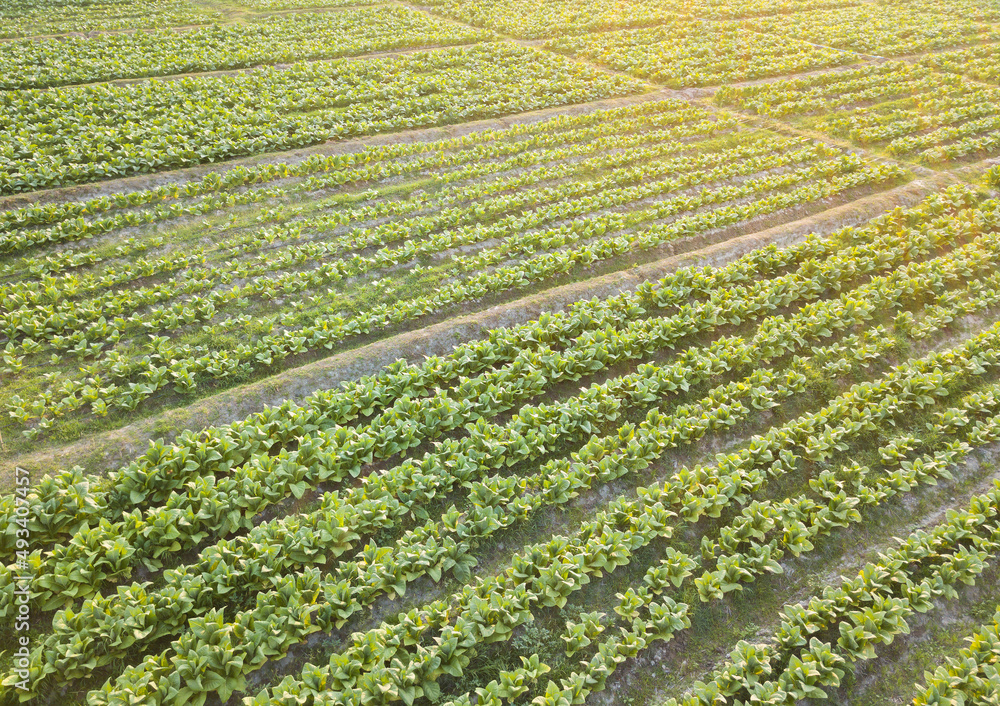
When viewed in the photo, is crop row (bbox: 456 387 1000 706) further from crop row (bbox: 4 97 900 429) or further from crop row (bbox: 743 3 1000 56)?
crop row (bbox: 743 3 1000 56)

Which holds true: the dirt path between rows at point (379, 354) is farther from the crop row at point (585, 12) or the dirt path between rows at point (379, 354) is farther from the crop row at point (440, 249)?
the crop row at point (585, 12)

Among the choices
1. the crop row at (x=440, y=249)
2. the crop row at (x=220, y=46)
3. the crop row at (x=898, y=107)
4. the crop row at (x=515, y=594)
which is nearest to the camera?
the crop row at (x=515, y=594)

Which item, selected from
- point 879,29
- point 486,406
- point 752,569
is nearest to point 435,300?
point 486,406

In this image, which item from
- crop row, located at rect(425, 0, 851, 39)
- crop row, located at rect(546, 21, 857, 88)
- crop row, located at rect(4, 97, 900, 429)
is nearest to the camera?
crop row, located at rect(4, 97, 900, 429)

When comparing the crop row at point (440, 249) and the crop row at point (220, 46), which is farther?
the crop row at point (220, 46)

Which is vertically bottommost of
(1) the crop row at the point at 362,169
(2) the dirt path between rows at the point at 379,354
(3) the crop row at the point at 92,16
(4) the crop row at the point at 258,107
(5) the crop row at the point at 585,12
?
(2) the dirt path between rows at the point at 379,354

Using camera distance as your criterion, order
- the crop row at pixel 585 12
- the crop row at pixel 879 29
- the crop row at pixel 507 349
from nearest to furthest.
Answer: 1. the crop row at pixel 507 349
2. the crop row at pixel 879 29
3. the crop row at pixel 585 12

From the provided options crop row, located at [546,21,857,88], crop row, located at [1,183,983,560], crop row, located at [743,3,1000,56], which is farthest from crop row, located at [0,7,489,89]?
crop row, located at [1,183,983,560]

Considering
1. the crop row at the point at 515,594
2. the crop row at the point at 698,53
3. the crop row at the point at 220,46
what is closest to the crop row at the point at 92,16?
the crop row at the point at 220,46
